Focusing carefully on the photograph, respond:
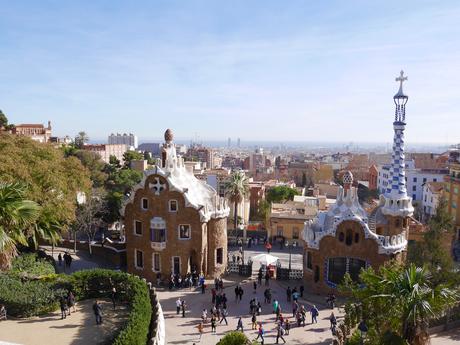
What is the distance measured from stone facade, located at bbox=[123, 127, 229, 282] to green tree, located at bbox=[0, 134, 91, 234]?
15.4 ft

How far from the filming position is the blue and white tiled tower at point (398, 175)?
29.7 meters

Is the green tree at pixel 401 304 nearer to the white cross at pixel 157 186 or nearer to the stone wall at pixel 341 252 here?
the stone wall at pixel 341 252

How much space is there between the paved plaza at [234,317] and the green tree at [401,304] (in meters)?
5.85

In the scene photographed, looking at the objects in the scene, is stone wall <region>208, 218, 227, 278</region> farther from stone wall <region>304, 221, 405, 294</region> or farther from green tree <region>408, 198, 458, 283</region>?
green tree <region>408, 198, 458, 283</region>

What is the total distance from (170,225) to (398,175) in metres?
17.4

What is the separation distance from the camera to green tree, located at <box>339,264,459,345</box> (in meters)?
14.6

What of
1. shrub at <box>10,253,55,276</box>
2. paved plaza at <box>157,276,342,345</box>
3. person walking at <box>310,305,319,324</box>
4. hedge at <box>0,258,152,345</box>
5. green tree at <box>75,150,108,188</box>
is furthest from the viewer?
green tree at <box>75,150,108,188</box>

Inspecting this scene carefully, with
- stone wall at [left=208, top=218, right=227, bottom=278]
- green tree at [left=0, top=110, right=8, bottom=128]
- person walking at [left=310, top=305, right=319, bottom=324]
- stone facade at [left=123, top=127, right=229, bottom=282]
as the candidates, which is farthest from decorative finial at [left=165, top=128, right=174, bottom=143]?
green tree at [left=0, top=110, right=8, bottom=128]

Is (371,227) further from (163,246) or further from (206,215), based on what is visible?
(163,246)

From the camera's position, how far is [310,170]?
121438mm

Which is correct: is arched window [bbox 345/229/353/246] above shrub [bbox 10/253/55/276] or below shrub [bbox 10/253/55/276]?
above

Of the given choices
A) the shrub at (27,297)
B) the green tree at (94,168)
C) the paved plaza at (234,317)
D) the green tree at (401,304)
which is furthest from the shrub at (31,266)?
the green tree at (94,168)

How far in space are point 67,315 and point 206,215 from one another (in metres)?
11.7

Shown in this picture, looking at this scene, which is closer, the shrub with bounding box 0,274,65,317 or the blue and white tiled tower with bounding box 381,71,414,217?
the shrub with bounding box 0,274,65,317
